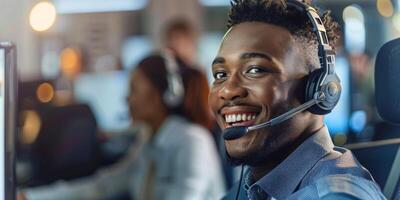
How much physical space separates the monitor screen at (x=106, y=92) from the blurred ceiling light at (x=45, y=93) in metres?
1.85

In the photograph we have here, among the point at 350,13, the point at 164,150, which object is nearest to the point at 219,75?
the point at 350,13

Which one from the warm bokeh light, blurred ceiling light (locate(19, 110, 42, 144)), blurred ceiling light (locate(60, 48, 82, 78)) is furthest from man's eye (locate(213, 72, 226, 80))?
blurred ceiling light (locate(60, 48, 82, 78))

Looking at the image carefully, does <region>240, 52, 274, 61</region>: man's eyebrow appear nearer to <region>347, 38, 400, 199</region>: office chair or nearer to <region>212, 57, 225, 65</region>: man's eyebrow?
<region>212, 57, 225, 65</region>: man's eyebrow

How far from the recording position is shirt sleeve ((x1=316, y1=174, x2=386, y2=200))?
4.30 feet

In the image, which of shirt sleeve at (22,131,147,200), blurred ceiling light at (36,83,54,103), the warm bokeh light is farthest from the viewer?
blurred ceiling light at (36,83,54,103)

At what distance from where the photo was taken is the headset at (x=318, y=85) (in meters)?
1.40

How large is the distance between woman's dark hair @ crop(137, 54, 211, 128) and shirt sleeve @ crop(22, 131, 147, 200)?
237 millimetres

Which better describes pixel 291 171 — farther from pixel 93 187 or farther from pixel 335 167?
pixel 93 187

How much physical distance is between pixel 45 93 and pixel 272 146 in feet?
10.1

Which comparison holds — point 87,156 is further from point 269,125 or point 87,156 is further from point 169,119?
point 269,125

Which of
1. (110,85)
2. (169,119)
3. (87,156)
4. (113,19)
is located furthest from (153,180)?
(113,19)

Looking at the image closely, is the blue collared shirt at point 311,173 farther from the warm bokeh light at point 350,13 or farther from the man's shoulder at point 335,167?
the warm bokeh light at point 350,13

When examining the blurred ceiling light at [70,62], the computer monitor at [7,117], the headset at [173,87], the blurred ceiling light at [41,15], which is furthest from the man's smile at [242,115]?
the blurred ceiling light at [70,62]

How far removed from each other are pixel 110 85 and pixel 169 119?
3272 mm
